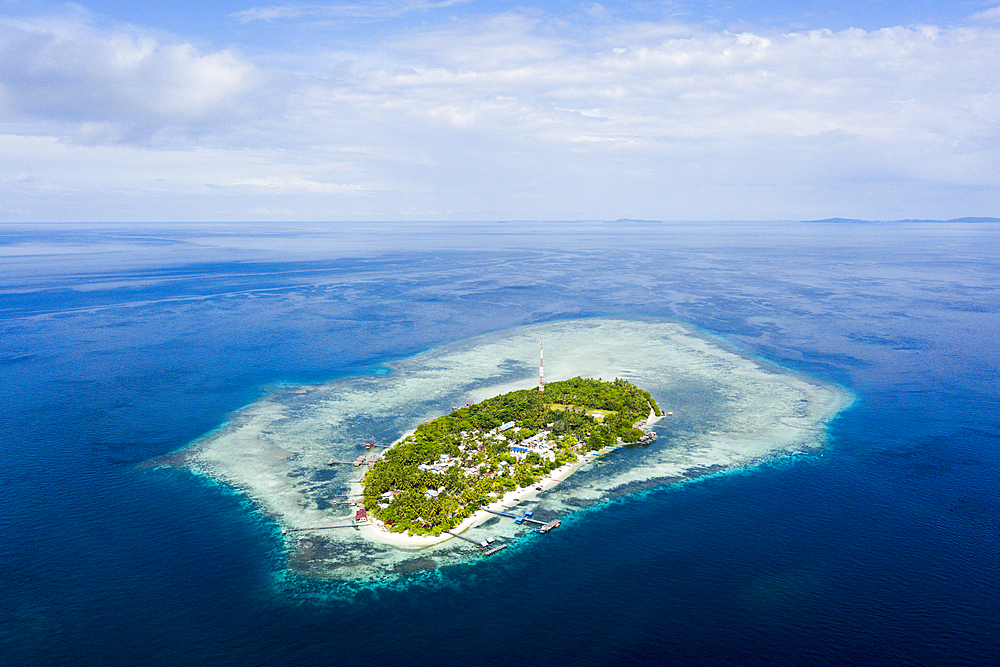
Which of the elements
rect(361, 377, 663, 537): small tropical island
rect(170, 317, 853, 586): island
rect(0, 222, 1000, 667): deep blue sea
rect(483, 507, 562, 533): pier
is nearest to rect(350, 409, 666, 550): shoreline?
rect(170, 317, 853, 586): island

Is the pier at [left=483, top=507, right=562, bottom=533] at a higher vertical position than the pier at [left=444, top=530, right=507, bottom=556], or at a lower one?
higher

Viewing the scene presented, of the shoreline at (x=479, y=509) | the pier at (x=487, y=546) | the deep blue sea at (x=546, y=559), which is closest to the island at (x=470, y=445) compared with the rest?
the shoreline at (x=479, y=509)

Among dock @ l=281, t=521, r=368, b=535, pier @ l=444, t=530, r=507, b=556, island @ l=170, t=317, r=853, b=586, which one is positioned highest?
island @ l=170, t=317, r=853, b=586

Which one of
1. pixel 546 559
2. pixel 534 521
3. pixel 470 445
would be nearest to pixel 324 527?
pixel 534 521

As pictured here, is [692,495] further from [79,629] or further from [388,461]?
[79,629]

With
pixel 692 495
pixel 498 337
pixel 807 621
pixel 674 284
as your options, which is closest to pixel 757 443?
pixel 692 495

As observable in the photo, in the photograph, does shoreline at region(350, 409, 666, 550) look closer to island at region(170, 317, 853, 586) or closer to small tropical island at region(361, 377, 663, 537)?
island at region(170, 317, 853, 586)
